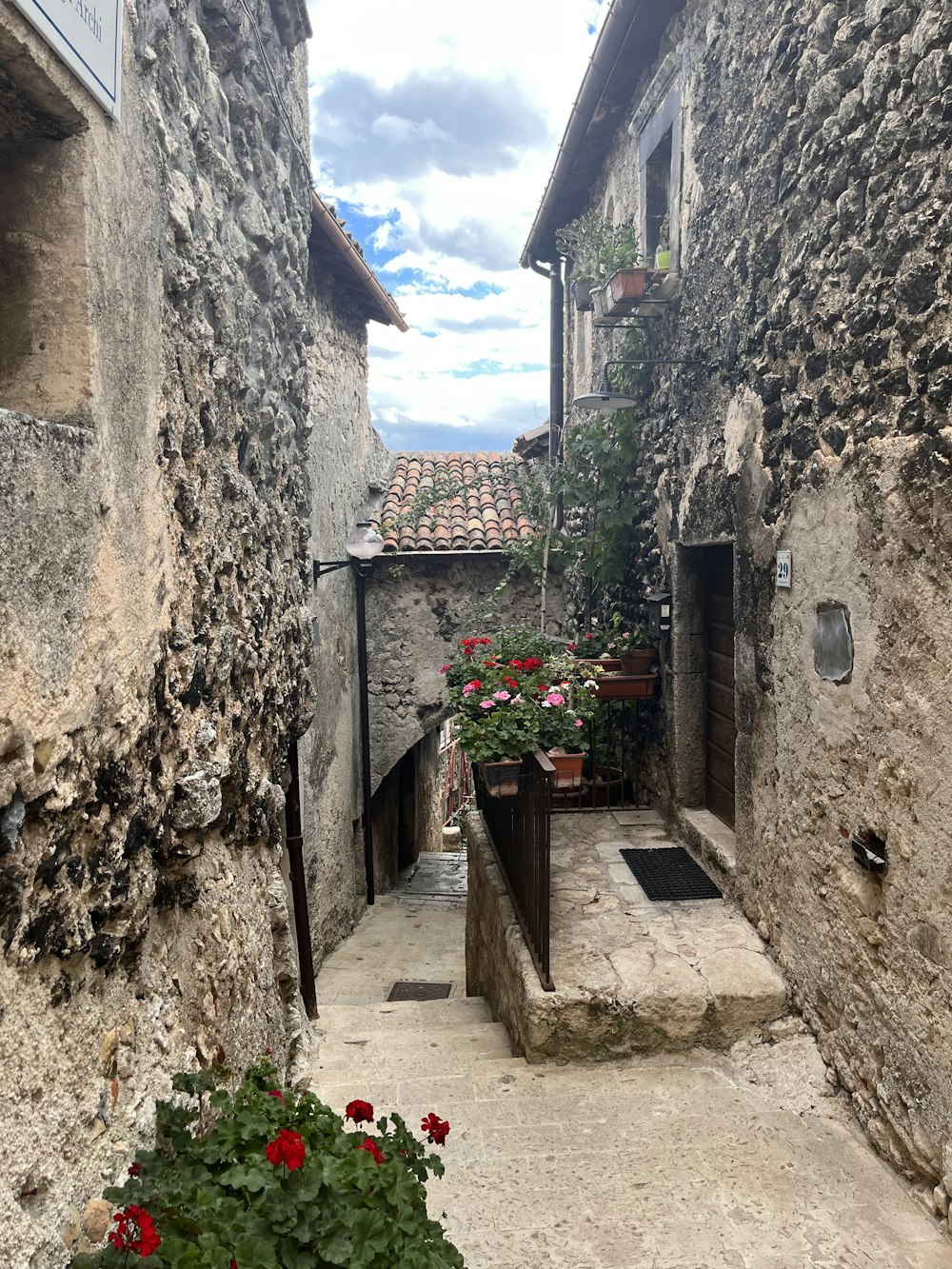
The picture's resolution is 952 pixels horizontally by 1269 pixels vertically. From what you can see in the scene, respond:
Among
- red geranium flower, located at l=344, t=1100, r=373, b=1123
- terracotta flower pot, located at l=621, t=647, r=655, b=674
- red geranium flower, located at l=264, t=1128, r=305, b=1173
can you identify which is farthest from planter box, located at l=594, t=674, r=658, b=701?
red geranium flower, located at l=264, t=1128, r=305, b=1173

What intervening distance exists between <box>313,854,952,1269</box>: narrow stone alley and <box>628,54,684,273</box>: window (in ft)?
15.1

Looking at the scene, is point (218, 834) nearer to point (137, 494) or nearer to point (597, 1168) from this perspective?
point (137, 494)

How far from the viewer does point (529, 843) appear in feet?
12.7

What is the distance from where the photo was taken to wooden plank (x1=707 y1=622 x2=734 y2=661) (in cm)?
487

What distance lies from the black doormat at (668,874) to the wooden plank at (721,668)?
1.09 m

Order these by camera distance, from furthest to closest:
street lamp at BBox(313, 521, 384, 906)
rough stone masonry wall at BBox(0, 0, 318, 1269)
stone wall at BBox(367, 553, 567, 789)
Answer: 1. stone wall at BBox(367, 553, 567, 789)
2. street lamp at BBox(313, 521, 384, 906)
3. rough stone masonry wall at BBox(0, 0, 318, 1269)

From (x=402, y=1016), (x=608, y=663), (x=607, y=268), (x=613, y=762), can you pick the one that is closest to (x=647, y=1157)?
(x=402, y=1016)

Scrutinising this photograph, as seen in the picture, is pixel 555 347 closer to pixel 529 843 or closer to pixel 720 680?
pixel 720 680

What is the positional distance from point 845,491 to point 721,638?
85.5 inches

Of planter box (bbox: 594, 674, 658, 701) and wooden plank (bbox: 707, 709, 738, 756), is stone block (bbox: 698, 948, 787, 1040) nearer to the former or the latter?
wooden plank (bbox: 707, 709, 738, 756)

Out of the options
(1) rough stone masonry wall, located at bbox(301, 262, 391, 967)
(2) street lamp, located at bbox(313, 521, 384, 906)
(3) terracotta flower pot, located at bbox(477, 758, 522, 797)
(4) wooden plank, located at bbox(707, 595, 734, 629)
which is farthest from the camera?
(2) street lamp, located at bbox(313, 521, 384, 906)

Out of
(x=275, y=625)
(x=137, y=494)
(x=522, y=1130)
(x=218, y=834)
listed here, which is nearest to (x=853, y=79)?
(x=137, y=494)

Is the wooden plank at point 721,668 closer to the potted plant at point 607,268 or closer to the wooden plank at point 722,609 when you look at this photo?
the wooden plank at point 722,609

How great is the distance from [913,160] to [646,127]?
4.09 meters
